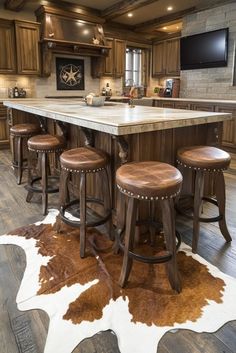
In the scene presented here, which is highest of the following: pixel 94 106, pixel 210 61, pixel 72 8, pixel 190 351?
pixel 72 8

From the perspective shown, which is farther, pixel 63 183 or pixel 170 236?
pixel 63 183

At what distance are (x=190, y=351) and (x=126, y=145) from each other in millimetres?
1244

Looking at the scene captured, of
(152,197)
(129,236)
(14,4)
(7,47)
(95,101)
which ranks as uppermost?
(14,4)

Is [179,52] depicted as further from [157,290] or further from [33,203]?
[157,290]

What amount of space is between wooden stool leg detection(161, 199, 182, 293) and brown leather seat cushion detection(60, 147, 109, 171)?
59 centimetres

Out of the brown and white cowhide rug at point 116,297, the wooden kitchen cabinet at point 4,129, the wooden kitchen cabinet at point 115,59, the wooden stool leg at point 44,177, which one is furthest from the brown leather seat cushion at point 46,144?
the wooden kitchen cabinet at point 115,59

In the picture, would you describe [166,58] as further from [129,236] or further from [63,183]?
[129,236]

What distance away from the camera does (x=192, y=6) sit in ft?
18.9

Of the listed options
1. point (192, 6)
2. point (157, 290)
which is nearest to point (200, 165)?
point (157, 290)

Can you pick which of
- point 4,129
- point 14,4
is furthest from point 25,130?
point 14,4

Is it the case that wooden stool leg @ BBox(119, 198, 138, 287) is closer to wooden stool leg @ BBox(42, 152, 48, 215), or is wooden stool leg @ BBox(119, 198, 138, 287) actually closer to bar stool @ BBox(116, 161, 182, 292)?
bar stool @ BBox(116, 161, 182, 292)

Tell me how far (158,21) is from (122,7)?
1324 millimetres

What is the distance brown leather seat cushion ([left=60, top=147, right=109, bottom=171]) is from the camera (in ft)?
6.04

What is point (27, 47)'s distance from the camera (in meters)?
5.47
